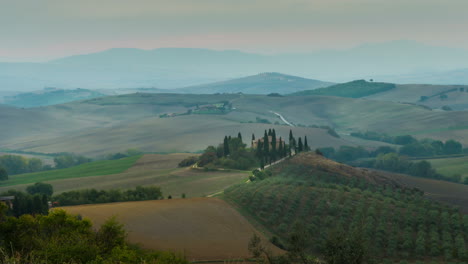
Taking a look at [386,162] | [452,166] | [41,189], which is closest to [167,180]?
[41,189]

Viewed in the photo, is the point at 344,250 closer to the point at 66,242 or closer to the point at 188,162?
the point at 66,242

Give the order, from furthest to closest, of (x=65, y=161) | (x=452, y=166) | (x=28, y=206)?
(x=65, y=161)
(x=452, y=166)
(x=28, y=206)

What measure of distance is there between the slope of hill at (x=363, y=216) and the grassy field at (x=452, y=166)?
65.4 metres

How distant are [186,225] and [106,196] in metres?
20.9

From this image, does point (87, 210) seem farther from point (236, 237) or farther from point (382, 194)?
point (382, 194)

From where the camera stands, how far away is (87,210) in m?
62.7

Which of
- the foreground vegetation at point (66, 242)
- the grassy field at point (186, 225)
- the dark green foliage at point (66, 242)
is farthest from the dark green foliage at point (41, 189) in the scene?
the dark green foliage at point (66, 242)

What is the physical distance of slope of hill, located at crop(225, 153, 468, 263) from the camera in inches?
2222

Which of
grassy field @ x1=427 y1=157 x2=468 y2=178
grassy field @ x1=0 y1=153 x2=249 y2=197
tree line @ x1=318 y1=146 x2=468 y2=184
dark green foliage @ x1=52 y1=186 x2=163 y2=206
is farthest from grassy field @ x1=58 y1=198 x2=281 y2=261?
grassy field @ x1=427 y1=157 x2=468 y2=178

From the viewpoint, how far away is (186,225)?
58219mm

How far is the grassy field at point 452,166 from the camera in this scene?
14412 cm

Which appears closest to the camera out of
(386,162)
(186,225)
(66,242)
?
(66,242)

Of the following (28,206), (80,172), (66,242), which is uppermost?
(66,242)

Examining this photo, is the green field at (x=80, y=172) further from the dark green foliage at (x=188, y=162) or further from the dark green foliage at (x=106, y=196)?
the dark green foliage at (x=106, y=196)
